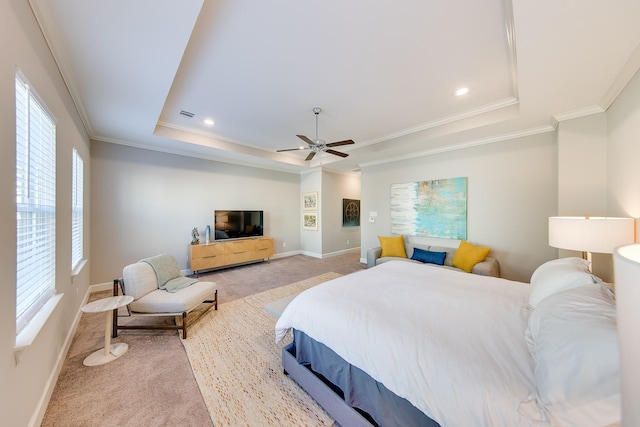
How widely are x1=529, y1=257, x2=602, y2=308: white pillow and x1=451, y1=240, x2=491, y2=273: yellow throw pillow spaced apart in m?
1.70

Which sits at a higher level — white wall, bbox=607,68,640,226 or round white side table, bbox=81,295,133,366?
white wall, bbox=607,68,640,226

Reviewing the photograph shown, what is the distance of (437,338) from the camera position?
1.20m

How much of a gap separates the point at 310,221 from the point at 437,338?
210 inches

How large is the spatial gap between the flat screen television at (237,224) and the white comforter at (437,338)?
146 inches

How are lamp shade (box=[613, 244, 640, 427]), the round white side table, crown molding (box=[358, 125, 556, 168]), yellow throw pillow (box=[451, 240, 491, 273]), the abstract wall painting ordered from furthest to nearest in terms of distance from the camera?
the abstract wall painting, yellow throw pillow (box=[451, 240, 491, 273]), crown molding (box=[358, 125, 556, 168]), the round white side table, lamp shade (box=[613, 244, 640, 427])

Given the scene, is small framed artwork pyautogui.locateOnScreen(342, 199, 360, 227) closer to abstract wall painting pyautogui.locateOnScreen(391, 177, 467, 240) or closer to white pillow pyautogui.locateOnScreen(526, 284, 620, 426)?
abstract wall painting pyautogui.locateOnScreen(391, 177, 467, 240)

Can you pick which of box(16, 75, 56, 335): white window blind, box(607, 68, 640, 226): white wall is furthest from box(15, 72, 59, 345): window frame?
box(607, 68, 640, 226): white wall

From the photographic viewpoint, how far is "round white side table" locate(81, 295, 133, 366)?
201cm

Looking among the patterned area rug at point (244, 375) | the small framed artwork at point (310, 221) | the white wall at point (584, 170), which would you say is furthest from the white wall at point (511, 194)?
the patterned area rug at point (244, 375)

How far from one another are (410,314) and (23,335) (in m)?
2.28

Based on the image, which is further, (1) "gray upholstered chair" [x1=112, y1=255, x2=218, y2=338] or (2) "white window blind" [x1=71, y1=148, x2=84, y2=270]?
(2) "white window blind" [x1=71, y1=148, x2=84, y2=270]

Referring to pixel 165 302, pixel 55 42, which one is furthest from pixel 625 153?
pixel 55 42

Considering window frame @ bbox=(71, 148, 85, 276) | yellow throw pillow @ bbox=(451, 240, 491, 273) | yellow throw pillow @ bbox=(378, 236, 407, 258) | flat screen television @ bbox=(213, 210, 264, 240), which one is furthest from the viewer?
flat screen television @ bbox=(213, 210, 264, 240)

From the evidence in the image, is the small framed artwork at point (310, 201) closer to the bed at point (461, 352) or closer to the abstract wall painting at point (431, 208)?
the abstract wall painting at point (431, 208)
